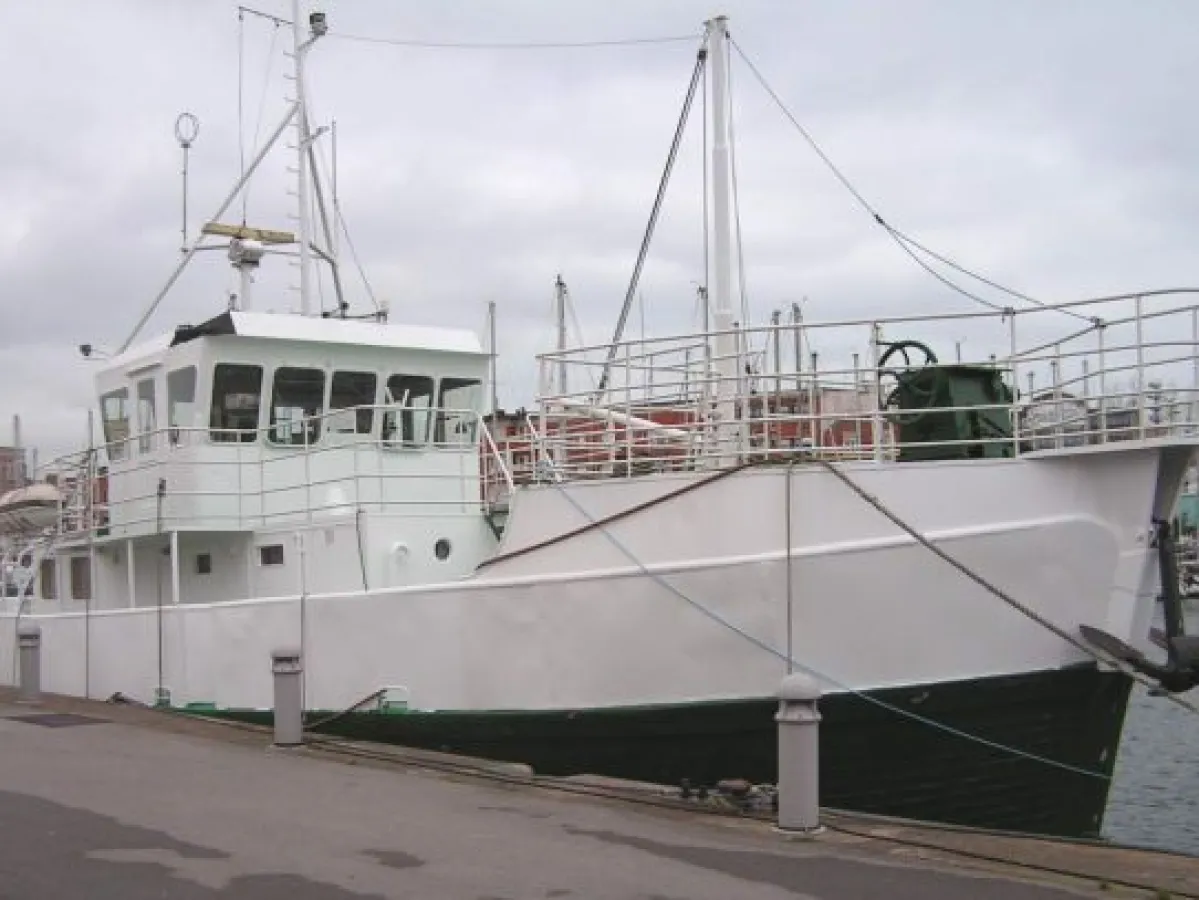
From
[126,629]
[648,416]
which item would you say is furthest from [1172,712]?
[126,629]

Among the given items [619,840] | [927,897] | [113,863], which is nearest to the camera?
[927,897]

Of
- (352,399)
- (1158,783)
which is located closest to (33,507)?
(352,399)

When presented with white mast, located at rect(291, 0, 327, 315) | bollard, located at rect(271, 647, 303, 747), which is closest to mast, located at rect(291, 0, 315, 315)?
white mast, located at rect(291, 0, 327, 315)

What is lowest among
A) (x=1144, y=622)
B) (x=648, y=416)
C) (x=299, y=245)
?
(x=1144, y=622)

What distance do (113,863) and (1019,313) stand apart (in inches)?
256

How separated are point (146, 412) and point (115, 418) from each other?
3.01ft

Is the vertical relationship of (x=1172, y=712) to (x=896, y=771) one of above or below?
below

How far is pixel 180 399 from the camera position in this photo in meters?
13.5

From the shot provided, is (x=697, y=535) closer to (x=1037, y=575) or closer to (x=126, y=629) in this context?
(x=1037, y=575)

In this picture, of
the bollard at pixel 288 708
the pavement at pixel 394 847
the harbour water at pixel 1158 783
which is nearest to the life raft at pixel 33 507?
the bollard at pixel 288 708

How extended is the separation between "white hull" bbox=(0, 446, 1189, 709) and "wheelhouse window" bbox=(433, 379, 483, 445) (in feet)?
12.8

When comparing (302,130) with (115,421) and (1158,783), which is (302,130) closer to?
(115,421)

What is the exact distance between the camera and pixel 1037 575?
28.7 ft

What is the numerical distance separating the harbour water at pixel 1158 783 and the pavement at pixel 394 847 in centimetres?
472
